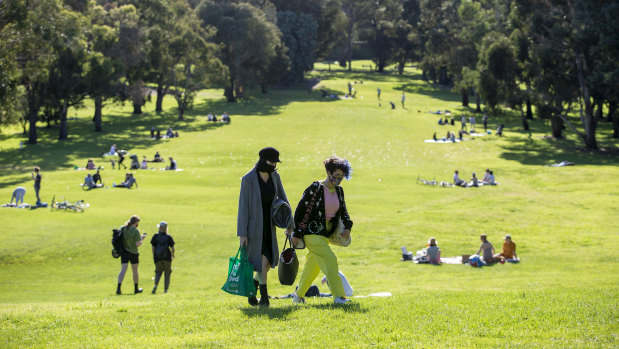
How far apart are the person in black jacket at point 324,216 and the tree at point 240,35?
8290 centimetres

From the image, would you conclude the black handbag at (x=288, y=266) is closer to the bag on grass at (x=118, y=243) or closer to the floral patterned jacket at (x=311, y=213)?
the floral patterned jacket at (x=311, y=213)

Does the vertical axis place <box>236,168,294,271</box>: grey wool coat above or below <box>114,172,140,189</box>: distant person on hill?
above

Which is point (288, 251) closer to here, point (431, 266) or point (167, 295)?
point (167, 295)

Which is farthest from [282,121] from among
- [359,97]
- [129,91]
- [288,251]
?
[288,251]

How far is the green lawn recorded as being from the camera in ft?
30.9

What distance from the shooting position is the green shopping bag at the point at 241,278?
1072cm

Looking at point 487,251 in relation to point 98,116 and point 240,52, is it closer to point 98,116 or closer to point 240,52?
point 98,116

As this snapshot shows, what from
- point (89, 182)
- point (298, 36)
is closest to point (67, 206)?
point (89, 182)

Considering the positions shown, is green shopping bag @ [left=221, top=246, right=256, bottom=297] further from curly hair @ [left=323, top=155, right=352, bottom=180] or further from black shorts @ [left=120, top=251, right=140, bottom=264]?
black shorts @ [left=120, top=251, right=140, bottom=264]

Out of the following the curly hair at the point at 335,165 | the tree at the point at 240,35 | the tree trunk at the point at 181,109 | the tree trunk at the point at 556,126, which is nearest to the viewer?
the curly hair at the point at 335,165

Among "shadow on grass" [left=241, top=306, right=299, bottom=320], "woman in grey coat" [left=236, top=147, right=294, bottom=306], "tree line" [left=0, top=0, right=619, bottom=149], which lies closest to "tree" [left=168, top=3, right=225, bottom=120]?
"tree line" [left=0, top=0, right=619, bottom=149]

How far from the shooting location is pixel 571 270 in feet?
70.1

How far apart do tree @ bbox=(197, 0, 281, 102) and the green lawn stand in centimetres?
1493

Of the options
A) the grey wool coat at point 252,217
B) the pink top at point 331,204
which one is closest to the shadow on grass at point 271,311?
the grey wool coat at point 252,217
